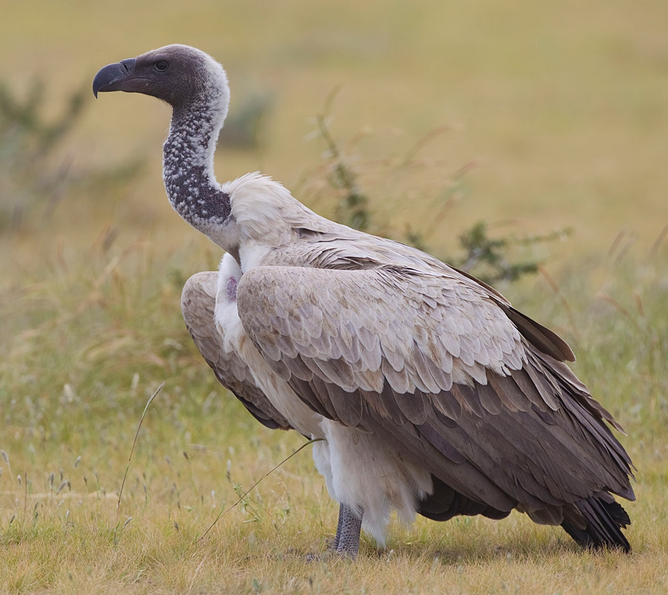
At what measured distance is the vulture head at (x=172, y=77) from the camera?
4.84 metres

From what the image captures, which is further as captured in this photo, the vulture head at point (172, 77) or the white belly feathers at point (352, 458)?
the vulture head at point (172, 77)

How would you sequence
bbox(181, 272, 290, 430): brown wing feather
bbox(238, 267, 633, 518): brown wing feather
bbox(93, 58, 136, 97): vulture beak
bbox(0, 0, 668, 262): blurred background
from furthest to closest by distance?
bbox(0, 0, 668, 262): blurred background < bbox(181, 272, 290, 430): brown wing feather < bbox(93, 58, 136, 97): vulture beak < bbox(238, 267, 633, 518): brown wing feather

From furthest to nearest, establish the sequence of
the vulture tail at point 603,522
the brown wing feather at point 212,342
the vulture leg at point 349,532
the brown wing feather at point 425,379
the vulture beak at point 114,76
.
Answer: the brown wing feather at point 212,342 → the vulture beak at point 114,76 → the vulture leg at point 349,532 → the vulture tail at point 603,522 → the brown wing feather at point 425,379

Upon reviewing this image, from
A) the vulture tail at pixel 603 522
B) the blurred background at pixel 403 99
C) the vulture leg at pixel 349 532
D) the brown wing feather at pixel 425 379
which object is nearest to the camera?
the brown wing feather at pixel 425 379

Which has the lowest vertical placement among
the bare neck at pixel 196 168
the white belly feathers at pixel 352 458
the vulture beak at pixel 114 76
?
the white belly feathers at pixel 352 458

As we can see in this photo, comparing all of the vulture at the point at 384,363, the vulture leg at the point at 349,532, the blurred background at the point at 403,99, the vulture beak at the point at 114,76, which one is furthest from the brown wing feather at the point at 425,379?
the blurred background at the point at 403,99

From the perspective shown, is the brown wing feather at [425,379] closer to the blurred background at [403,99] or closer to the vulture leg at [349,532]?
the vulture leg at [349,532]

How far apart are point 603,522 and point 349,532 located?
1169mm

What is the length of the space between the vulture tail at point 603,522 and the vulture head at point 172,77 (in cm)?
266

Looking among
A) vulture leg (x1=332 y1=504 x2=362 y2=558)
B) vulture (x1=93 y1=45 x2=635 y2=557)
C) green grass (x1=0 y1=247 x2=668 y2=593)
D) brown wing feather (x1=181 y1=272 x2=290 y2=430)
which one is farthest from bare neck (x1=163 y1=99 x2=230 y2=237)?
vulture leg (x1=332 y1=504 x2=362 y2=558)

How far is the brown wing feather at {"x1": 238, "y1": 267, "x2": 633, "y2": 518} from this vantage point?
4.10 meters

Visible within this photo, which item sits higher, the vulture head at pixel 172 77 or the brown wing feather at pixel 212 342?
the vulture head at pixel 172 77

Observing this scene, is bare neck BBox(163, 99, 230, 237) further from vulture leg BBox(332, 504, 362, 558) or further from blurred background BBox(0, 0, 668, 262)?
blurred background BBox(0, 0, 668, 262)

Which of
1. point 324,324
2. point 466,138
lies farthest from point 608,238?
point 324,324
